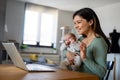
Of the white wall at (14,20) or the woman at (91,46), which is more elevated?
the white wall at (14,20)

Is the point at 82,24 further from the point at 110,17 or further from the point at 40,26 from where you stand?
the point at 40,26

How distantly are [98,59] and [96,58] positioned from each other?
0.08 feet

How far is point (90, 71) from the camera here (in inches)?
49.5

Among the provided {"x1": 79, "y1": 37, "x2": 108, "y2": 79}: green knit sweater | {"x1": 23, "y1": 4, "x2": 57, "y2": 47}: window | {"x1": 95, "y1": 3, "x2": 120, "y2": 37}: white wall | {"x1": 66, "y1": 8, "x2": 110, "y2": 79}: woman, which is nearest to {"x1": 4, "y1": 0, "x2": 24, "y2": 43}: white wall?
{"x1": 23, "y1": 4, "x2": 57, "y2": 47}: window

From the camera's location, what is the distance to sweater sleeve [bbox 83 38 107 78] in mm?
1162

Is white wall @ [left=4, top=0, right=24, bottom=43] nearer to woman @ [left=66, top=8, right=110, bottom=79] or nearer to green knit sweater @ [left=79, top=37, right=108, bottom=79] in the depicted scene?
woman @ [left=66, top=8, right=110, bottom=79]

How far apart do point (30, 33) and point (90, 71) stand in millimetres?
3896

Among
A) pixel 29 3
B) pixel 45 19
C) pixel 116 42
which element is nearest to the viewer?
pixel 116 42

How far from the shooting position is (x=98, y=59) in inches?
48.6

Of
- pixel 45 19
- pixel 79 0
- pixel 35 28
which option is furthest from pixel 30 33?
pixel 79 0

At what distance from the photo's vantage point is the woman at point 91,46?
118cm

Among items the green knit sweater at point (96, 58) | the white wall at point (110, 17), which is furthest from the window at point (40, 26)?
the green knit sweater at point (96, 58)

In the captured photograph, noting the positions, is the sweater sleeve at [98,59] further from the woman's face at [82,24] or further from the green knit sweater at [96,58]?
the woman's face at [82,24]

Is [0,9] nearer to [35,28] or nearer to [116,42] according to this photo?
[35,28]
